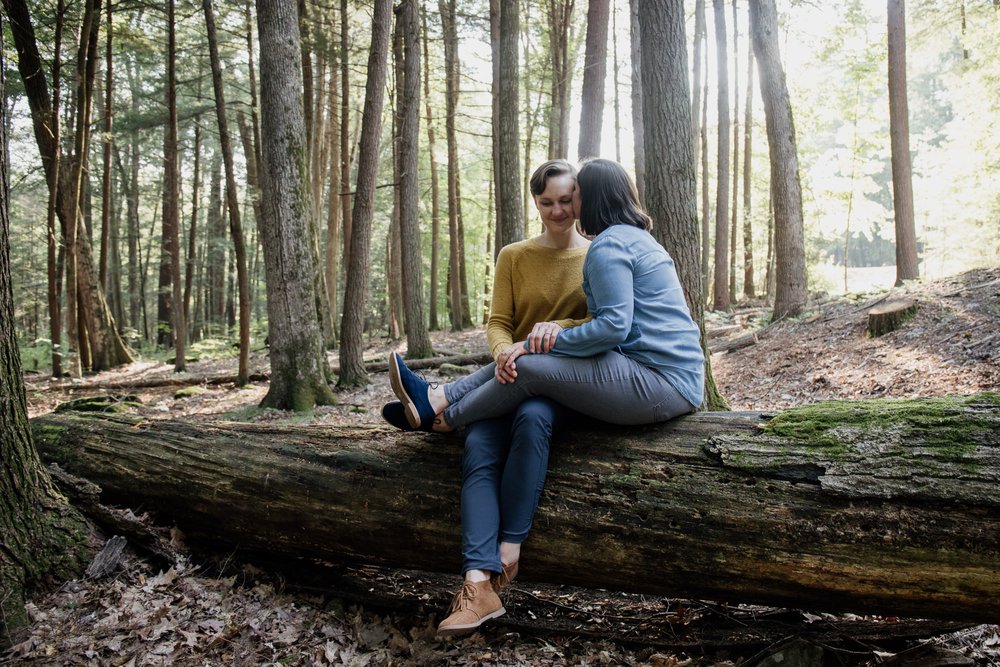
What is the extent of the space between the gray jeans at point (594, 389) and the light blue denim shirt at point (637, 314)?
6cm

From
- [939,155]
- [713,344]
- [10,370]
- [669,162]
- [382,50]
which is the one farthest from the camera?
[939,155]

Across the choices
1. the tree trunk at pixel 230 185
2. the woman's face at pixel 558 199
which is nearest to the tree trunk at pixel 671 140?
the woman's face at pixel 558 199

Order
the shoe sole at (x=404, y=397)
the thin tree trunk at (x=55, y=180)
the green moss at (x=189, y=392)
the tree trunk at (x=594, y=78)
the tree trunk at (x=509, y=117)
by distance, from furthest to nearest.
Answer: the thin tree trunk at (x=55, y=180) → the green moss at (x=189, y=392) → the tree trunk at (x=509, y=117) → the tree trunk at (x=594, y=78) → the shoe sole at (x=404, y=397)

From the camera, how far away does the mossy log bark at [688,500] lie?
2.64 metres

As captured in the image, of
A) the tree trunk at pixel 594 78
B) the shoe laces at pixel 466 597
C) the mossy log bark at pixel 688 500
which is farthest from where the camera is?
the tree trunk at pixel 594 78

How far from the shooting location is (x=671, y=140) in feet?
18.4

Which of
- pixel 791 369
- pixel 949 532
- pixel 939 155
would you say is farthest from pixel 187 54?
pixel 939 155

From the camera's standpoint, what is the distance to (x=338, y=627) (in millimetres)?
3496

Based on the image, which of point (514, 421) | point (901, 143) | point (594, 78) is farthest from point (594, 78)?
point (514, 421)

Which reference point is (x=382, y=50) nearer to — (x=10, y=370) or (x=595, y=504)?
(x=10, y=370)

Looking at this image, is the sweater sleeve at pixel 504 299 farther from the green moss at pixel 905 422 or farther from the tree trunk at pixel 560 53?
the tree trunk at pixel 560 53

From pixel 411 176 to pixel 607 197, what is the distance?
30.7 feet

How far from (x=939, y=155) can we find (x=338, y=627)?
2334cm

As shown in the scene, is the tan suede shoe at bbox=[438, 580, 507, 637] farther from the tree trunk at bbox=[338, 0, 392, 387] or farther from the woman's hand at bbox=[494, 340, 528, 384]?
the tree trunk at bbox=[338, 0, 392, 387]
